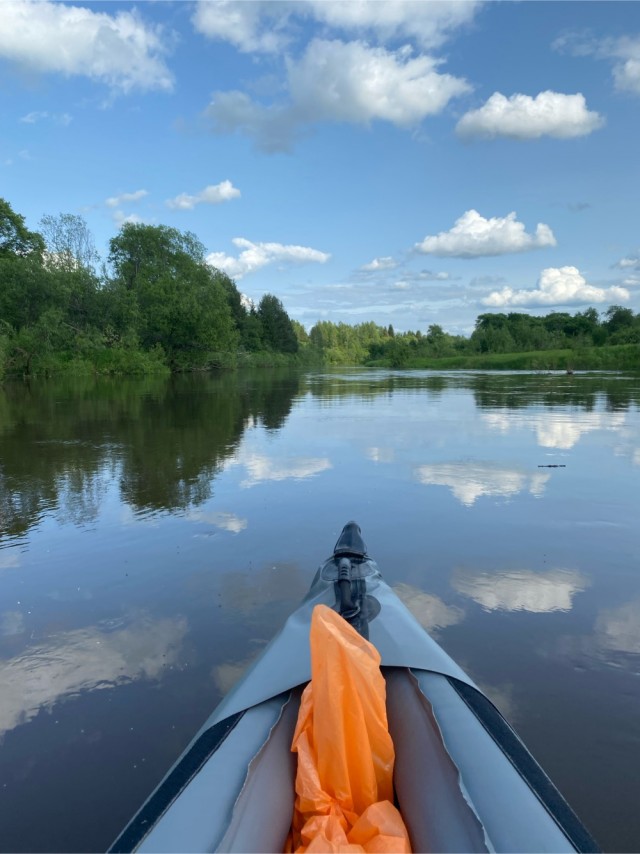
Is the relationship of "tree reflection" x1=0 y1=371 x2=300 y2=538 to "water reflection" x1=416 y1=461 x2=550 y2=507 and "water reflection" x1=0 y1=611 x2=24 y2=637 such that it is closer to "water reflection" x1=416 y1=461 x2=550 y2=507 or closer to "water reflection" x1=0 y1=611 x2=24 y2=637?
"water reflection" x1=0 y1=611 x2=24 y2=637

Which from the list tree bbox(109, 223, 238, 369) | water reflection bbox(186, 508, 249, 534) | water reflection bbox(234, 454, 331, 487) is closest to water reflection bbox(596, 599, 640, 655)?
water reflection bbox(186, 508, 249, 534)

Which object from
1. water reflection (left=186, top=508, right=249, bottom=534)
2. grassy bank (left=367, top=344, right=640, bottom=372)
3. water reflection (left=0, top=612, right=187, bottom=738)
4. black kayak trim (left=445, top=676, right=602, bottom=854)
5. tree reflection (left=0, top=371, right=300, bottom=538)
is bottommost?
water reflection (left=0, top=612, right=187, bottom=738)

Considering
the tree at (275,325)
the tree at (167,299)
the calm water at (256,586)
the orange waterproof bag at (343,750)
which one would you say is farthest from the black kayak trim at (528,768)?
the tree at (275,325)

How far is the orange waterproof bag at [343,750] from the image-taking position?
1.79 meters

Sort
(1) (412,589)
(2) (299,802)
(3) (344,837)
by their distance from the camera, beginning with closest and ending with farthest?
(3) (344,837), (2) (299,802), (1) (412,589)


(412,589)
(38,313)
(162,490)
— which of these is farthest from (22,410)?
(38,313)

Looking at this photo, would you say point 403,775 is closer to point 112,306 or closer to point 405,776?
point 405,776

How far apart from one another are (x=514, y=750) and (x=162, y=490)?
6.77m

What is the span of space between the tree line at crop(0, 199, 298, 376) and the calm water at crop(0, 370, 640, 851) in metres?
25.6

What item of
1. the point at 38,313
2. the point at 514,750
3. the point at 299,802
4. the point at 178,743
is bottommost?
the point at 178,743

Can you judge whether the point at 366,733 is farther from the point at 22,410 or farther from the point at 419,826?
the point at 22,410

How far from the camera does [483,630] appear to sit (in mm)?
4047

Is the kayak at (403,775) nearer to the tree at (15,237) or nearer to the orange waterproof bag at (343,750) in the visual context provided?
the orange waterproof bag at (343,750)

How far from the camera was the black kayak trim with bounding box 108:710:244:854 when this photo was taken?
1.61m
